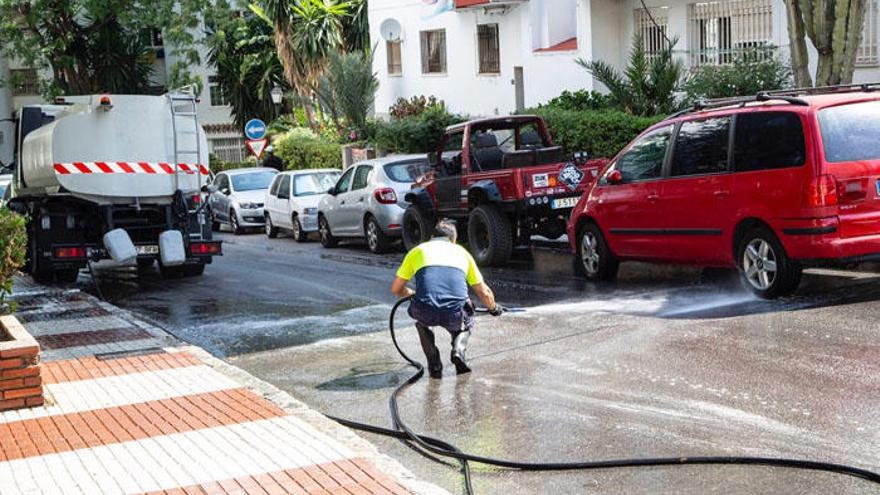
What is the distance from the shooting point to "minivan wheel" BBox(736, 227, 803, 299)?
1115 centimetres

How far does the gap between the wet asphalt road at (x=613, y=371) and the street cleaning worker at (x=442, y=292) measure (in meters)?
0.28

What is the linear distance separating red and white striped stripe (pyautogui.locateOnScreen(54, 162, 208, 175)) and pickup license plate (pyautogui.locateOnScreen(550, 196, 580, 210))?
514 centimetres

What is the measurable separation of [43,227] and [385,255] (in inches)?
220

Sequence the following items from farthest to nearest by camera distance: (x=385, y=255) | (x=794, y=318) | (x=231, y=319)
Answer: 1. (x=385, y=255)
2. (x=231, y=319)
3. (x=794, y=318)

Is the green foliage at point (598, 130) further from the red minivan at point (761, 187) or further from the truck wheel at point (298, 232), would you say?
the red minivan at point (761, 187)

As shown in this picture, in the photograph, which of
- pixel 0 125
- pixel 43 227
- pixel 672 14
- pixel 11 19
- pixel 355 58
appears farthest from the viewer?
pixel 0 125

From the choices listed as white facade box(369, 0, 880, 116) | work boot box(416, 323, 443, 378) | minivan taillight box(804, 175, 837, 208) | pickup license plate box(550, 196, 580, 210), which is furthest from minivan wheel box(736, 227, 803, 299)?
white facade box(369, 0, 880, 116)

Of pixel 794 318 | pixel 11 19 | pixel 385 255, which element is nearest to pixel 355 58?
pixel 11 19

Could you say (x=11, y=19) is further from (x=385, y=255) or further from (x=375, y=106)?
(x=385, y=255)

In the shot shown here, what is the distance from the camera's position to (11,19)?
31.6 m

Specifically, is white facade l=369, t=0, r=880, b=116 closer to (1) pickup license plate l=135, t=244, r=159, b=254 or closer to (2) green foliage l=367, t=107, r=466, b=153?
(2) green foliage l=367, t=107, r=466, b=153

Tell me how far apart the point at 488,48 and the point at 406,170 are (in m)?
11.0

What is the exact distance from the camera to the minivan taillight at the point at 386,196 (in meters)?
20.4

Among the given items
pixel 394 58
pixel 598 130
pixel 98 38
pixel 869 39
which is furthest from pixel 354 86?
pixel 869 39
